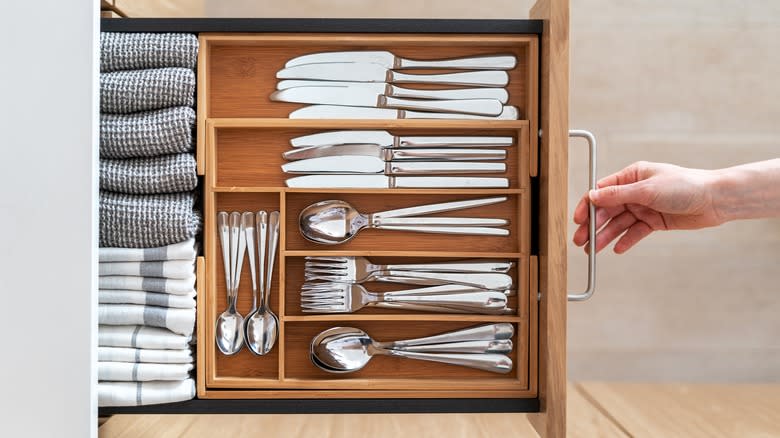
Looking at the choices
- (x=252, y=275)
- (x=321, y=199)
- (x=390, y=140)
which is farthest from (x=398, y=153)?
(x=252, y=275)

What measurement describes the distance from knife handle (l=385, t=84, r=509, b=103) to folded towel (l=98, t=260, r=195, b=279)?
352 millimetres

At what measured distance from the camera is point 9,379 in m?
0.58

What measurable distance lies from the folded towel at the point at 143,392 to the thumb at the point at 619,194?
576mm

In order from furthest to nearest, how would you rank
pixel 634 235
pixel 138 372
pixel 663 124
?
pixel 663 124 < pixel 634 235 < pixel 138 372

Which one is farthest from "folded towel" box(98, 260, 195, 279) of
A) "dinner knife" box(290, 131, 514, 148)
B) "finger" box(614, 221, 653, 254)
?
"finger" box(614, 221, 653, 254)

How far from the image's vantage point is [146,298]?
849 millimetres

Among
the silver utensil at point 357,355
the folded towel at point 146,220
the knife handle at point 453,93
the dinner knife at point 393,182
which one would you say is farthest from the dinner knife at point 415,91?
the silver utensil at point 357,355

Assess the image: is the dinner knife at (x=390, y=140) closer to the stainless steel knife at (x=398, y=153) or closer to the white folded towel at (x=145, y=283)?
the stainless steel knife at (x=398, y=153)

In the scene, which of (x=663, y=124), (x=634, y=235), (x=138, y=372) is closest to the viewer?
(x=138, y=372)

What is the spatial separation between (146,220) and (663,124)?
3.06ft

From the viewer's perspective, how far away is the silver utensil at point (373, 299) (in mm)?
879

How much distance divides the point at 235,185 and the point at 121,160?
0.15 metres

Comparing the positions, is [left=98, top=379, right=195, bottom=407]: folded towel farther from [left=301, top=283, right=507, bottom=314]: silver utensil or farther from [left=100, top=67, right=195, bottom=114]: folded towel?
[left=100, top=67, right=195, bottom=114]: folded towel

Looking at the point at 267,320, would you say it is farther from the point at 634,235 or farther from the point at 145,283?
the point at 634,235
